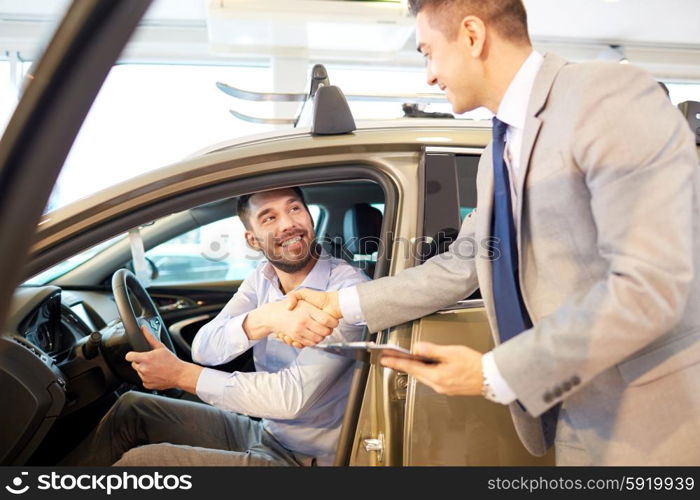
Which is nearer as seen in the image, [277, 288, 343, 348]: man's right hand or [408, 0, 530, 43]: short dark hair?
[408, 0, 530, 43]: short dark hair

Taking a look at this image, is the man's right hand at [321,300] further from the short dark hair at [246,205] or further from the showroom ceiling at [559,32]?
the showroom ceiling at [559,32]

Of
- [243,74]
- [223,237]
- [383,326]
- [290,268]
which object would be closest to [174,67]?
[243,74]

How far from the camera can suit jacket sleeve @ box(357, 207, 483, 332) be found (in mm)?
1600

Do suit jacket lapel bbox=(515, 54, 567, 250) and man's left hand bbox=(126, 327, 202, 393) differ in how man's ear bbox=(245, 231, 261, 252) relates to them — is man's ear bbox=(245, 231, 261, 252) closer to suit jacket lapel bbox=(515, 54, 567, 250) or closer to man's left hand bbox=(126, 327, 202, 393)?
man's left hand bbox=(126, 327, 202, 393)

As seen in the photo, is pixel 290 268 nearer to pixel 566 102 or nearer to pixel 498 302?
pixel 498 302

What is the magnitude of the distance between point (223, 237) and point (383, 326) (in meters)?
1.77

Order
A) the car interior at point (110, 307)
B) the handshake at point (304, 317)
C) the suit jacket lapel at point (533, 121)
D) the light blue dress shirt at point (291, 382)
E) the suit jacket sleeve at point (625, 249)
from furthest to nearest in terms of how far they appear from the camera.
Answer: the car interior at point (110, 307)
the light blue dress shirt at point (291, 382)
the handshake at point (304, 317)
the suit jacket lapel at point (533, 121)
the suit jacket sleeve at point (625, 249)

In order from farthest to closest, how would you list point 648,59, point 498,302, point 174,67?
1. point 648,59
2. point 174,67
3. point 498,302

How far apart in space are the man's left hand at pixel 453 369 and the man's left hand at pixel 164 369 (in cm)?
106

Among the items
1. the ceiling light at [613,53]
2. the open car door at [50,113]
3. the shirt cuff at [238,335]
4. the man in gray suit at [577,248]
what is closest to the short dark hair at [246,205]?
the shirt cuff at [238,335]

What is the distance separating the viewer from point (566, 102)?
119 centimetres

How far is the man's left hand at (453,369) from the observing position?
1124mm

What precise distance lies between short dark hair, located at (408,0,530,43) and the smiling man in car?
0.74 meters
